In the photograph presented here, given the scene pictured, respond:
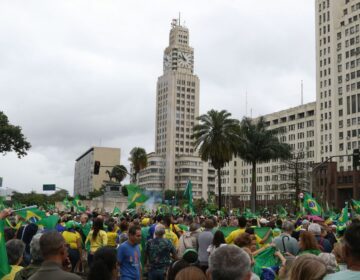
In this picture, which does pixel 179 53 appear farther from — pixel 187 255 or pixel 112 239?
pixel 187 255

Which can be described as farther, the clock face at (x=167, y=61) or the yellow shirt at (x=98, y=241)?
the clock face at (x=167, y=61)

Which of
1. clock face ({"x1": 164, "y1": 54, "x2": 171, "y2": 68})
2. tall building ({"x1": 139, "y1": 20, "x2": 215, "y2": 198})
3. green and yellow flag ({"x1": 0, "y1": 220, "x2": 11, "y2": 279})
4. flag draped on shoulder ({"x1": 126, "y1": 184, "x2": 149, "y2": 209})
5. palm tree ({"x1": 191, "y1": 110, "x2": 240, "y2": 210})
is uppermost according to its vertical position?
clock face ({"x1": 164, "y1": 54, "x2": 171, "y2": 68})

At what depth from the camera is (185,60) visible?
573 ft

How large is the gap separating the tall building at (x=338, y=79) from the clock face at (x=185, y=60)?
6629 centimetres

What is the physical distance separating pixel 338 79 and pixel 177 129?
7197 cm

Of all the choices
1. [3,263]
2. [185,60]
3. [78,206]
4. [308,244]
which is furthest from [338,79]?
[3,263]

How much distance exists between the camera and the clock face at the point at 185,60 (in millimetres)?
173587

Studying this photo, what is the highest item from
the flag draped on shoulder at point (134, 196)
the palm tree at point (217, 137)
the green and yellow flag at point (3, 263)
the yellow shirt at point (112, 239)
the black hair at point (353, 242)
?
the palm tree at point (217, 137)

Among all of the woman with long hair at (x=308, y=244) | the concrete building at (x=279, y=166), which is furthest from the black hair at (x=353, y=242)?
the concrete building at (x=279, y=166)

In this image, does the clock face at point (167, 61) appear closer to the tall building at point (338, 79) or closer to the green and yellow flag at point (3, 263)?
the tall building at point (338, 79)

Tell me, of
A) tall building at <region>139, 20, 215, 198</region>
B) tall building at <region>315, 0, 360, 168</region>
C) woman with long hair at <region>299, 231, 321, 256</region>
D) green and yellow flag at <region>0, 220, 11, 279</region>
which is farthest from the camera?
tall building at <region>139, 20, 215, 198</region>

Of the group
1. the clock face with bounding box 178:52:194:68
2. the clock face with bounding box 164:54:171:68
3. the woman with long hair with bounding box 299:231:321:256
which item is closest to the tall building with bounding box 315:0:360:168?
the clock face with bounding box 178:52:194:68

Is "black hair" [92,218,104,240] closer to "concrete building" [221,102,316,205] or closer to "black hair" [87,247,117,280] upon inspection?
"black hair" [87,247,117,280]

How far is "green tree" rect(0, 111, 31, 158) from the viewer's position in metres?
49.4
